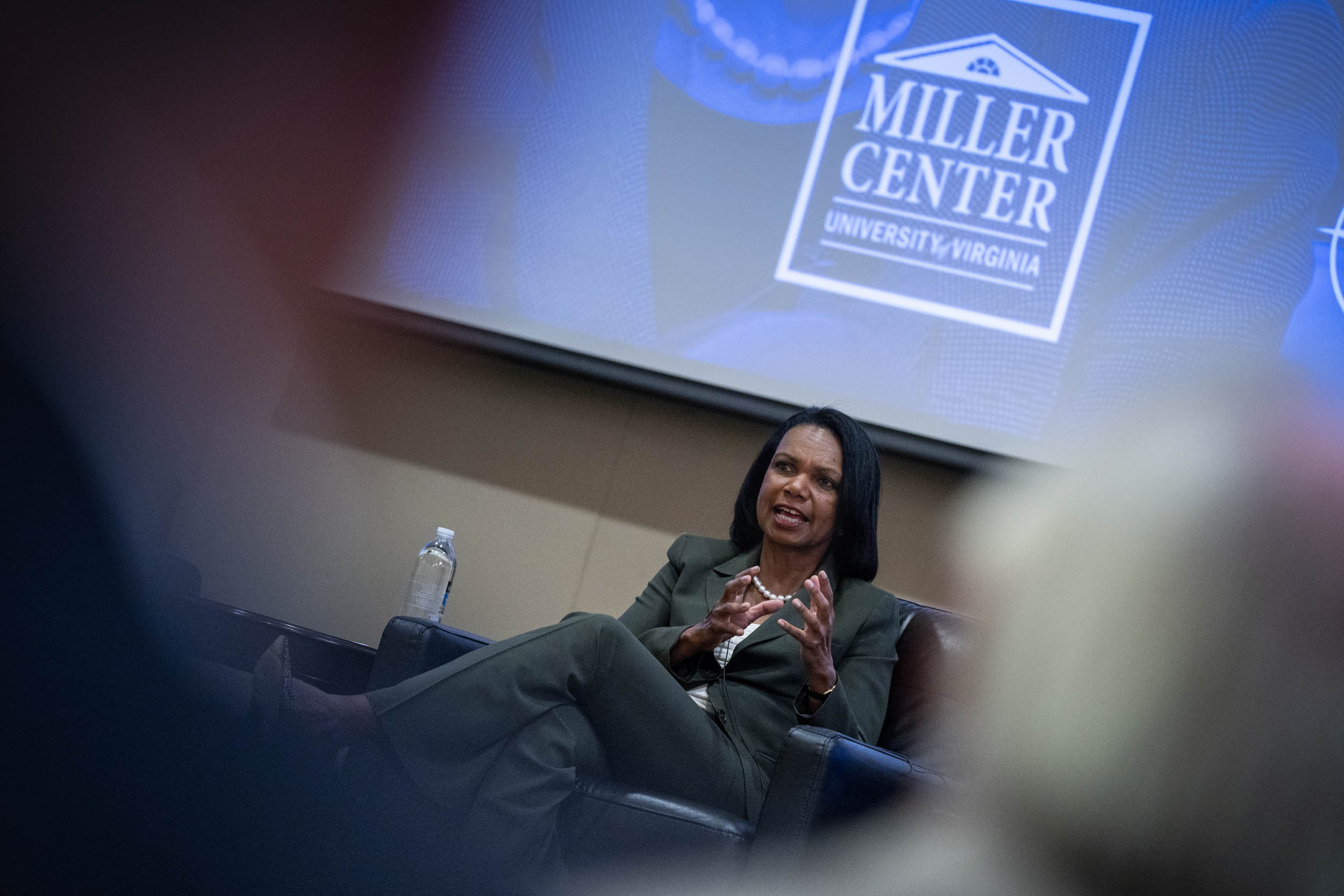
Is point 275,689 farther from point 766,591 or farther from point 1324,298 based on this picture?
point 1324,298

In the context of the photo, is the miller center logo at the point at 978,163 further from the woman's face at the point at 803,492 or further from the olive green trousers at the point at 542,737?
the olive green trousers at the point at 542,737

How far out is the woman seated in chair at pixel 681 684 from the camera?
144 cm

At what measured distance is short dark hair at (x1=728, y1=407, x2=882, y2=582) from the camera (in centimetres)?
209

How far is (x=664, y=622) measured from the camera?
2.12 m

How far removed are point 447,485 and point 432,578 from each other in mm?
249

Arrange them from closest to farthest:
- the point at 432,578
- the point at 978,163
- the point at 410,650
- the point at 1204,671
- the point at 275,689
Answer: the point at 1204,671 → the point at 275,689 → the point at 410,650 → the point at 978,163 → the point at 432,578

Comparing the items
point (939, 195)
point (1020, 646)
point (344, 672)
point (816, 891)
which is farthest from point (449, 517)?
point (1020, 646)

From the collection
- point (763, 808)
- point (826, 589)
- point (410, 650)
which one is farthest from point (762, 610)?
point (410, 650)

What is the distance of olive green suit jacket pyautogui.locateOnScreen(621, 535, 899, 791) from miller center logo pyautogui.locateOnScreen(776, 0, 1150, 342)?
85 cm

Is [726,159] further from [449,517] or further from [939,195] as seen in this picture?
[449,517]

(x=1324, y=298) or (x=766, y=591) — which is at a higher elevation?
(x=1324, y=298)

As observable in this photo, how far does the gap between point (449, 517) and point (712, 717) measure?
1204 millimetres

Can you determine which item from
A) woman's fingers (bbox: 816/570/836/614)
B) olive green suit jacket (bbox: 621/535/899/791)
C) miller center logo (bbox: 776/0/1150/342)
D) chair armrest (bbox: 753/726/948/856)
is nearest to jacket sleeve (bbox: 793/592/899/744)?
olive green suit jacket (bbox: 621/535/899/791)

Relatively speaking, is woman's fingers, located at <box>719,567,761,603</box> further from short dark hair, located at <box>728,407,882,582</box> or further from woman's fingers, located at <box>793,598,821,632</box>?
short dark hair, located at <box>728,407,882,582</box>
